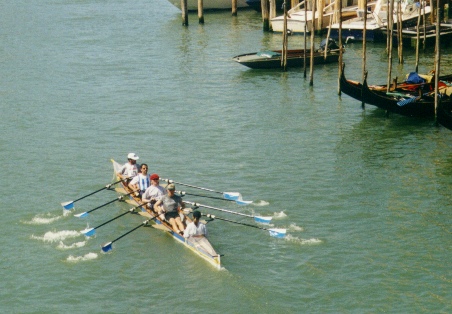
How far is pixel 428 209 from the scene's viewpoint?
18219mm

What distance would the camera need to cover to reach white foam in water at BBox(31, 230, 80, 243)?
16772 mm

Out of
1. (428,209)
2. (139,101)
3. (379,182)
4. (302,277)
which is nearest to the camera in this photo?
(302,277)

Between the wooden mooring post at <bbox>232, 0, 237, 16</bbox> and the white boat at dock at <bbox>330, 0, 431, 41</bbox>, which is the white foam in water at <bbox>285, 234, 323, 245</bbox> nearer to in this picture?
the white boat at dock at <bbox>330, 0, 431, 41</bbox>

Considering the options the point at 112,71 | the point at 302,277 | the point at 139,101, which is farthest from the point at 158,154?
the point at 112,71

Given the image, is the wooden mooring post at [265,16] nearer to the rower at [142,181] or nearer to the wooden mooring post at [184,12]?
the wooden mooring post at [184,12]

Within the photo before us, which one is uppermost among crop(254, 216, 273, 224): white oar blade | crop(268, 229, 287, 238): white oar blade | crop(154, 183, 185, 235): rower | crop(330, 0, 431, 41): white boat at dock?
crop(330, 0, 431, 41): white boat at dock

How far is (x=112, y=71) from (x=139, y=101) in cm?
514

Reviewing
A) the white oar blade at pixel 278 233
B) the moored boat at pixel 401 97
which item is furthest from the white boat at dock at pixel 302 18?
the white oar blade at pixel 278 233

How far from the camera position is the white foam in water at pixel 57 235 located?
16.8m

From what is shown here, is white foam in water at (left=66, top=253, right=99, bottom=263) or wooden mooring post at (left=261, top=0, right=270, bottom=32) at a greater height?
wooden mooring post at (left=261, top=0, right=270, bottom=32)

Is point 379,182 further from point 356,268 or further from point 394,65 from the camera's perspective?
point 394,65

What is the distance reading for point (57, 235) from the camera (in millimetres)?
16938

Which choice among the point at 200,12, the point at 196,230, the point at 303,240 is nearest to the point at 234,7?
the point at 200,12

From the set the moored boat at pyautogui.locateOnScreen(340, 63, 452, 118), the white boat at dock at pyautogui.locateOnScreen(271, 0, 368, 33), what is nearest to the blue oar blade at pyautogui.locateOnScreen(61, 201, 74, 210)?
the moored boat at pyautogui.locateOnScreen(340, 63, 452, 118)
